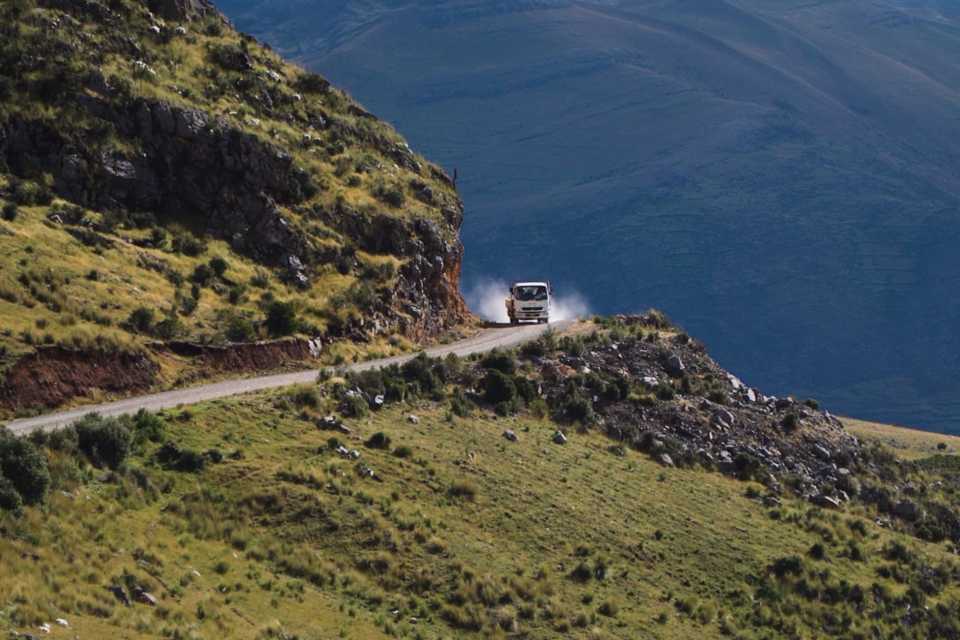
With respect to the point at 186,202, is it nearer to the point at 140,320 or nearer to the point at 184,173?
the point at 184,173

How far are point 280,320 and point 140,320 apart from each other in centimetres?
584

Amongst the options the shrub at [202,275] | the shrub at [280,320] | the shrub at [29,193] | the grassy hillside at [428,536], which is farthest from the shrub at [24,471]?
the shrub at [29,193]

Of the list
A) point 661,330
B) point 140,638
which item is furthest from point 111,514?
point 661,330

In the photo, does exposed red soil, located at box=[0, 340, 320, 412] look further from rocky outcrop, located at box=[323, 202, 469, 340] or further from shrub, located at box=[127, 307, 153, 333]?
rocky outcrop, located at box=[323, 202, 469, 340]

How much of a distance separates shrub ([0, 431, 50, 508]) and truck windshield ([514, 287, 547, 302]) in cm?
3850

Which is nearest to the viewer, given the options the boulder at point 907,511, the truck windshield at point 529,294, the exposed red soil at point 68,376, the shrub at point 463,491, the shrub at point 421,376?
the exposed red soil at point 68,376

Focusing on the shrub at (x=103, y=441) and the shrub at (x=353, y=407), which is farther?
the shrub at (x=353, y=407)

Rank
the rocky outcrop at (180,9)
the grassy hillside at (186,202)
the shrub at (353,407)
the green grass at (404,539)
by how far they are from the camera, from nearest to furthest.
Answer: the green grass at (404,539)
the shrub at (353,407)
the grassy hillside at (186,202)
the rocky outcrop at (180,9)

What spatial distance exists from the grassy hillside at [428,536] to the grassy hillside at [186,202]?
242 inches

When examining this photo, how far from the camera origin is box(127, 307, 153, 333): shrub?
41.0 m

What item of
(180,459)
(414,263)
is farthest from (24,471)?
(414,263)

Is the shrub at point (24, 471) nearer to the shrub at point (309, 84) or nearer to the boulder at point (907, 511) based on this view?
the boulder at point (907, 511)

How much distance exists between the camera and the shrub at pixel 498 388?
45.5 metres

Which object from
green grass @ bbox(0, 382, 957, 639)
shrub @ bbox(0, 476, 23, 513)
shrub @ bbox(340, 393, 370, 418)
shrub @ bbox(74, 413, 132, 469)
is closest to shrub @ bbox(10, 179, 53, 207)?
green grass @ bbox(0, 382, 957, 639)
